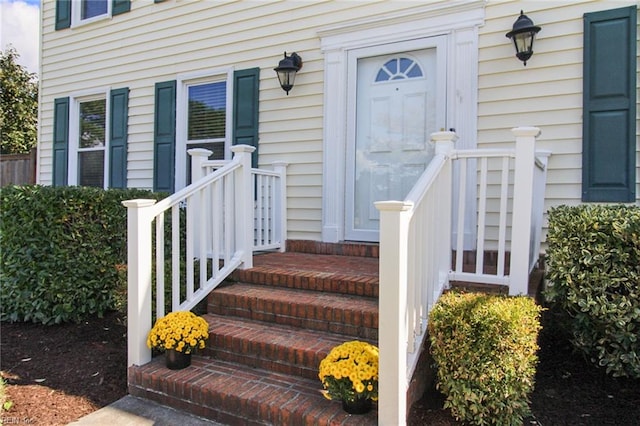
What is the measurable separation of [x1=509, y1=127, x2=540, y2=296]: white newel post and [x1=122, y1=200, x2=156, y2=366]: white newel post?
242 cm

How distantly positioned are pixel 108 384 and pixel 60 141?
5163 mm

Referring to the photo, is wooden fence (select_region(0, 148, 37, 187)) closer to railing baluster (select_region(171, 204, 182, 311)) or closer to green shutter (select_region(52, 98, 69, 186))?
green shutter (select_region(52, 98, 69, 186))

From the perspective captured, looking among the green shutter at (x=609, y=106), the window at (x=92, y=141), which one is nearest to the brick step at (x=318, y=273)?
the green shutter at (x=609, y=106)

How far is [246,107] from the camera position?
5.15m

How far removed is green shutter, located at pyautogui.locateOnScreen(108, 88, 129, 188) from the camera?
6168 millimetres

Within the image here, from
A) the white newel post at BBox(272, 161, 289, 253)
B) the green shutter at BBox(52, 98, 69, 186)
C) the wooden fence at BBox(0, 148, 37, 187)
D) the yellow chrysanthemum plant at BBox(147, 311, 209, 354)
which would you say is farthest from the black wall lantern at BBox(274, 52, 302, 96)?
the wooden fence at BBox(0, 148, 37, 187)

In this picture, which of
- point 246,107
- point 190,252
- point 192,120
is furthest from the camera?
point 192,120

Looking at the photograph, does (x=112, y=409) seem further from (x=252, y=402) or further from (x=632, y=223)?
(x=632, y=223)

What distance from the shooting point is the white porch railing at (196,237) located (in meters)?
2.93

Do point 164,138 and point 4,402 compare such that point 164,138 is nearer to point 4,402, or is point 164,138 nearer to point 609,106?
point 4,402

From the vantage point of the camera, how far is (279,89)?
4949 mm

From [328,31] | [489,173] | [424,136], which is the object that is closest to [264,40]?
[328,31]

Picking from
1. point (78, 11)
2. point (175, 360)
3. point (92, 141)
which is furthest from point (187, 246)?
point (78, 11)

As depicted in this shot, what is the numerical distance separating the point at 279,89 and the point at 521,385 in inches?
152
